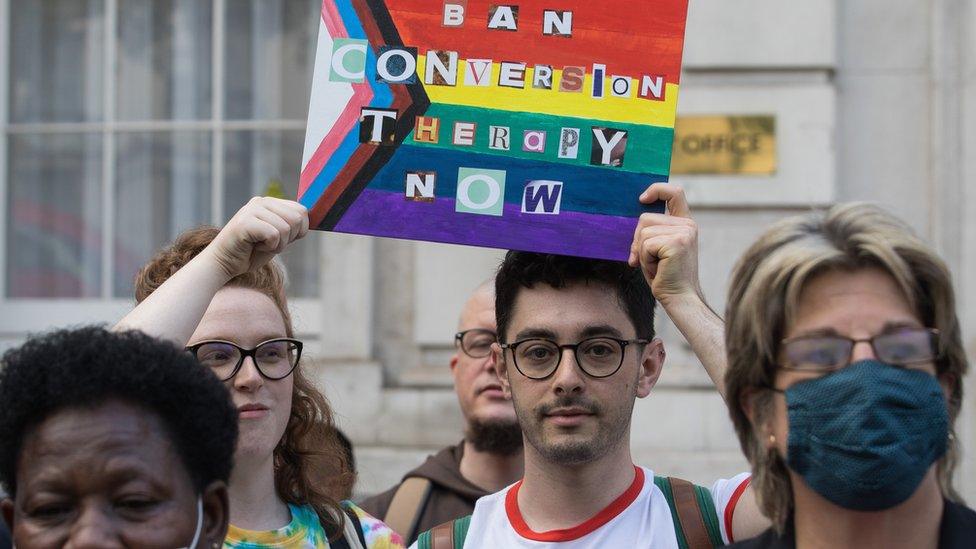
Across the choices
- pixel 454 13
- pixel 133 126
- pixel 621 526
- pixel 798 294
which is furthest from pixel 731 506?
pixel 133 126

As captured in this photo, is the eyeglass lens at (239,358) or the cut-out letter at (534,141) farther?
the eyeglass lens at (239,358)

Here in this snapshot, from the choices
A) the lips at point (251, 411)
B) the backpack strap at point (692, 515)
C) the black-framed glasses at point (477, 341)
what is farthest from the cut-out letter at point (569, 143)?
the black-framed glasses at point (477, 341)

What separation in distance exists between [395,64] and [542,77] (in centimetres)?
32

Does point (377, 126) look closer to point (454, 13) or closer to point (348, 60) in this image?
point (348, 60)

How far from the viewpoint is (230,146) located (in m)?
7.33

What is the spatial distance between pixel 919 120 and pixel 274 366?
4401 mm

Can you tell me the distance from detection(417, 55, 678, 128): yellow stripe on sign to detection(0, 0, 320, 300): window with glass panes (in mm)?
4305

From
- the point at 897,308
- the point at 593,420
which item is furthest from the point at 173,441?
the point at 897,308

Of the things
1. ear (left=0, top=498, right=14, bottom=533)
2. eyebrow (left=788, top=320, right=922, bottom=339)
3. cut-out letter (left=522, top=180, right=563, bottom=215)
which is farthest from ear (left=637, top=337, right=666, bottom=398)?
ear (left=0, top=498, right=14, bottom=533)

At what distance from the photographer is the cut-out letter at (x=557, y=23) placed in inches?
116

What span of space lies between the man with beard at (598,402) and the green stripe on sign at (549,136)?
8 centimetres

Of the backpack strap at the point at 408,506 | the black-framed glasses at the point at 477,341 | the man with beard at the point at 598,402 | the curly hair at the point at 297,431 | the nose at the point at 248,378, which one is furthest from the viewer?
the black-framed glasses at the point at 477,341

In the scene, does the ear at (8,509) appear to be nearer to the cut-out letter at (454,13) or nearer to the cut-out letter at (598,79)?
the cut-out letter at (454,13)

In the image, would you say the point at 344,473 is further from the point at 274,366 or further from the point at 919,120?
the point at 919,120
